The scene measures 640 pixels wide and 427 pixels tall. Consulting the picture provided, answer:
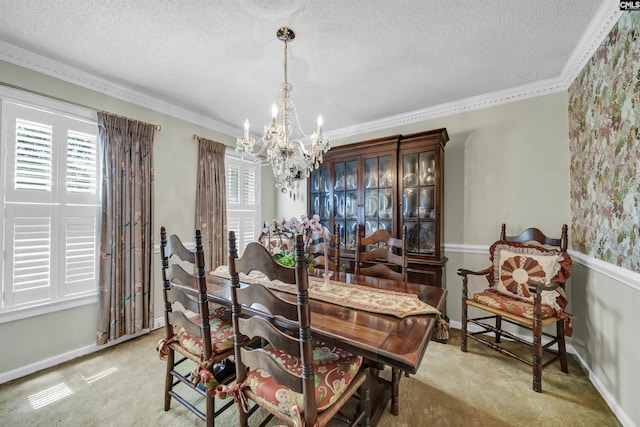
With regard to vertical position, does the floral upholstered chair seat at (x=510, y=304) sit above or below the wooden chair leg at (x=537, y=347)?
above

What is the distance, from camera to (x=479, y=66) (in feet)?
7.31

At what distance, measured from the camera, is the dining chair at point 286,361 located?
965mm

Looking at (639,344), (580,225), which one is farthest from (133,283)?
(580,225)

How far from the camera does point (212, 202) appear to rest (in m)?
3.38

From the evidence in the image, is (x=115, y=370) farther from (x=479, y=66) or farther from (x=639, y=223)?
(x=479, y=66)

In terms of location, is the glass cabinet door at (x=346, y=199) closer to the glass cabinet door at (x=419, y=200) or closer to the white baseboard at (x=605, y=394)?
the glass cabinet door at (x=419, y=200)

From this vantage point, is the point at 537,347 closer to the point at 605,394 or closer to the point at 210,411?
the point at 605,394

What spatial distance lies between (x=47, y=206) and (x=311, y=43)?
2595 millimetres

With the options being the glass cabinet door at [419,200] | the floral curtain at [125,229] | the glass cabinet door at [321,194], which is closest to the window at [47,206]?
the floral curtain at [125,229]

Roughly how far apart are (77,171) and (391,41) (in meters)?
2.95

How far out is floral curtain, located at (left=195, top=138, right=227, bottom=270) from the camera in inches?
129

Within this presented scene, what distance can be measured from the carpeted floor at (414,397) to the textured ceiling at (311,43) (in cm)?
260

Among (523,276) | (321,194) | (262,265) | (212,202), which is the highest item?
(321,194)

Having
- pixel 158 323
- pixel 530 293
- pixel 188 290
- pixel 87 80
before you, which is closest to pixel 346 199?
pixel 530 293
